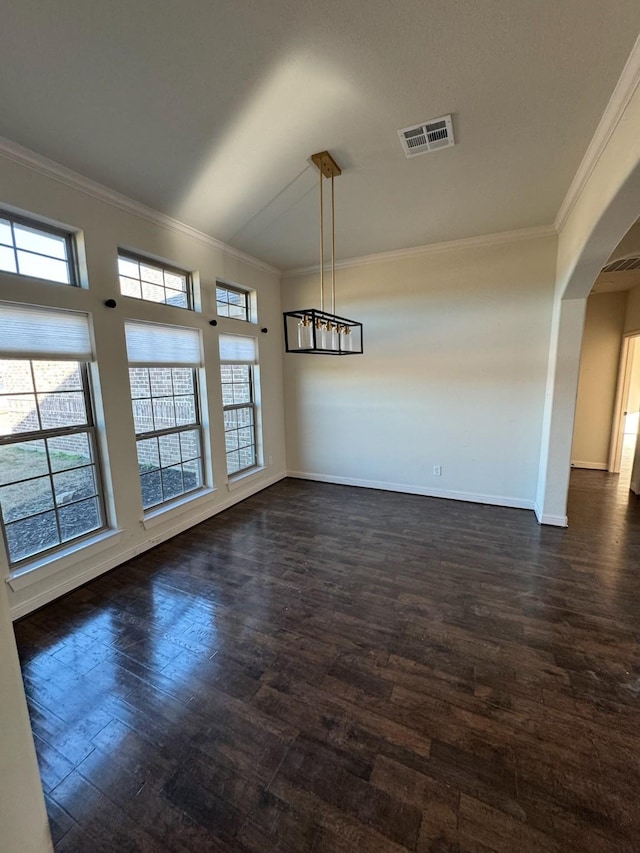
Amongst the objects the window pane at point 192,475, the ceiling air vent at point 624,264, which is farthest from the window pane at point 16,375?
the ceiling air vent at point 624,264

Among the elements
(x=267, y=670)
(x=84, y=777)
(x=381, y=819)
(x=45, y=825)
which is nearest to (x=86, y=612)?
(x=84, y=777)

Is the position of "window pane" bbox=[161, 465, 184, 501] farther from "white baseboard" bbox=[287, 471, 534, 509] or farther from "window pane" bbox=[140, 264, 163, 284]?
"white baseboard" bbox=[287, 471, 534, 509]

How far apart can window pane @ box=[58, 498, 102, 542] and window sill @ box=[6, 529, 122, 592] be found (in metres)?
0.08

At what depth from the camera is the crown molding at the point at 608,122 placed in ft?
5.88

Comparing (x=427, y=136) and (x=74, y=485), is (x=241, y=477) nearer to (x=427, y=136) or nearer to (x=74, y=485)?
(x=74, y=485)

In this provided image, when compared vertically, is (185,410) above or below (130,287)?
below

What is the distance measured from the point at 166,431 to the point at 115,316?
1.18m

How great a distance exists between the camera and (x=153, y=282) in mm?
3432

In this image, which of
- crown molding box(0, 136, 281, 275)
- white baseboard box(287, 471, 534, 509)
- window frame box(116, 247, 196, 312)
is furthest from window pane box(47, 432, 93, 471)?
white baseboard box(287, 471, 534, 509)

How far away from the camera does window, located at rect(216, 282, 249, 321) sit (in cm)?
428

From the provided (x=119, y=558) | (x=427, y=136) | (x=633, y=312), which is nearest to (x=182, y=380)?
(x=119, y=558)

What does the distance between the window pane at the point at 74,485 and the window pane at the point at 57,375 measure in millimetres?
678

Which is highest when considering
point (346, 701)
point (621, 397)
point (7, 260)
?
point (7, 260)

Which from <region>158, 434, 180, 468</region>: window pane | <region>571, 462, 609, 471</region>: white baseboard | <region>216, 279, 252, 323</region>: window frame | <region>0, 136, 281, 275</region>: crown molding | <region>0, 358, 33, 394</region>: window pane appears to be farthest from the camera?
<region>571, 462, 609, 471</region>: white baseboard
